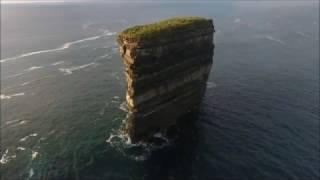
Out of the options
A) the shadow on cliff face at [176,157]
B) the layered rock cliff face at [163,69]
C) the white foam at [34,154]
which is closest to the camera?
the shadow on cliff face at [176,157]

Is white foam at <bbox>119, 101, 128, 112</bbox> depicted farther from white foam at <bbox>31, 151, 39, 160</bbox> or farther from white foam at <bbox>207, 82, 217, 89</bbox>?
white foam at <bbox>207, 82, 217, 89</bbox>

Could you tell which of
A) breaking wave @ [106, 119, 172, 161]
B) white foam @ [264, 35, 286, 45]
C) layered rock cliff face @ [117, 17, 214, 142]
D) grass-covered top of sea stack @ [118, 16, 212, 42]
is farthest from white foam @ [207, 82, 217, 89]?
white foam @ [264, 35, 286, 45]

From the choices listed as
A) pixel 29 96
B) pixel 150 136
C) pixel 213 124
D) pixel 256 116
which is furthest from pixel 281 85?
pixel 29 96

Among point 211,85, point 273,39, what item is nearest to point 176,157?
point 211,85

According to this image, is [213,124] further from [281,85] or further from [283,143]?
[281,85]

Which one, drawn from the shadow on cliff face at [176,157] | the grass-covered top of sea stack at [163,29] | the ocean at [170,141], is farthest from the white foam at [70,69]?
the shadow on cliff face at [176,157]

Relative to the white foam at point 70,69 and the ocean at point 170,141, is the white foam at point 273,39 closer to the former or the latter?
the ocean at point 170,141
